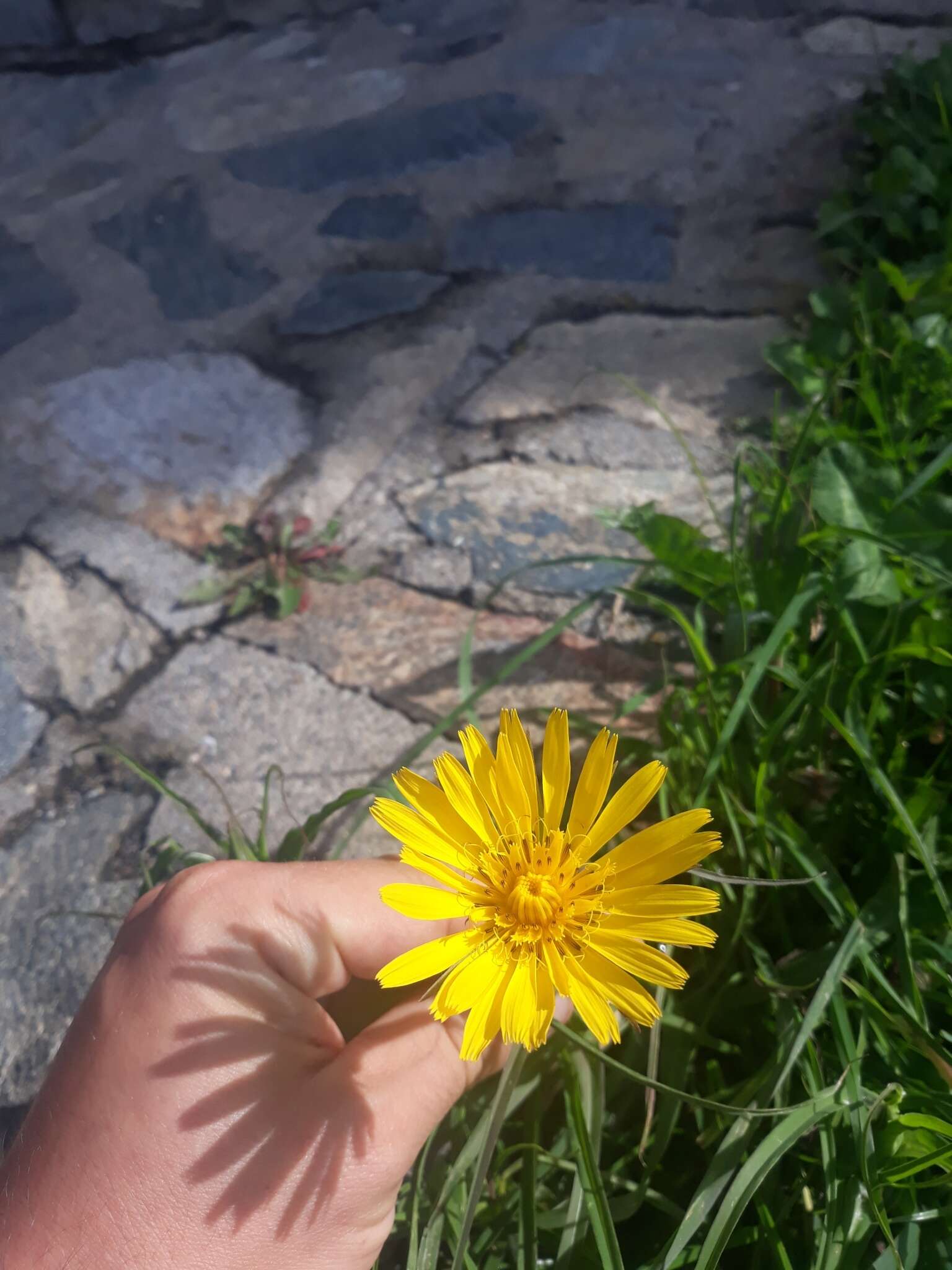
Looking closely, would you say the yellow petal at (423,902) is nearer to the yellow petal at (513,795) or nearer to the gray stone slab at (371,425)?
the yellow petal at (513,795)

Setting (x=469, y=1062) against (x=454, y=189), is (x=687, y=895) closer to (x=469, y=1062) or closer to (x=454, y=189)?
(x=469, y=1062)

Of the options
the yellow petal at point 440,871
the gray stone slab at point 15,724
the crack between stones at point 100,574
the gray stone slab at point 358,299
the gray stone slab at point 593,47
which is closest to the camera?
the yellow petal at point 440,871

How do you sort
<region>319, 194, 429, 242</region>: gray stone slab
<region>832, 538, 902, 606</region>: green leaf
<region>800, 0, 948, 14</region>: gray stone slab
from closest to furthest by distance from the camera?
<region>832, 538, 902, 606</region>: green leaf
<region>319, 194, 429, 242</region>: gray stone slab
<region>800, 0, 948, 14</region>: gray stone slab

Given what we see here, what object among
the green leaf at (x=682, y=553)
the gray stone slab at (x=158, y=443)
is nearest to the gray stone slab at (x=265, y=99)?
the gray stone slab at (x=158, y=443)

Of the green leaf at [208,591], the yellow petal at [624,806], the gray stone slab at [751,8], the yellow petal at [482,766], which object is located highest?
the gray stone slab at [751,8]

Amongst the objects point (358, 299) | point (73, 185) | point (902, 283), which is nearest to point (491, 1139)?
point (902, 283)

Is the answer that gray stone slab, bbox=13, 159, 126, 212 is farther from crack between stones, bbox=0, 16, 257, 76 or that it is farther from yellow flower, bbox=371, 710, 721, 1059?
yellow flower, bbox=371, 710, 721, 1059

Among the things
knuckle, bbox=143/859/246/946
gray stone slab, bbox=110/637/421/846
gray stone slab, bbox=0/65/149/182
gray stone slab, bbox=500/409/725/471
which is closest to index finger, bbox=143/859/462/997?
knuckle, bbox=143/859/246/946

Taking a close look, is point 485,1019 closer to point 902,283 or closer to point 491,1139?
point 491,1139
